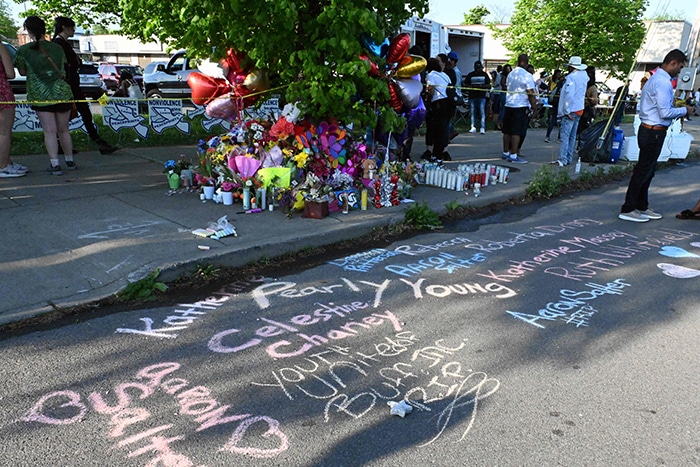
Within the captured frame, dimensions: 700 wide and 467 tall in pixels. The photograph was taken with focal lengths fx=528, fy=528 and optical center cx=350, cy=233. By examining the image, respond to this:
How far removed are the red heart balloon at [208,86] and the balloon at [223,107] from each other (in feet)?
0.31

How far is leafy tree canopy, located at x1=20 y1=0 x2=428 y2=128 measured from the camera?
552 centimetres

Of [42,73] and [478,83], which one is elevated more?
[478,83]

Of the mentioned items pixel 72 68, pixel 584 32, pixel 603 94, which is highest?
pixel 584 32

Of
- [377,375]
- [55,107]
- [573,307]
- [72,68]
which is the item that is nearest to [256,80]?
[55,107]

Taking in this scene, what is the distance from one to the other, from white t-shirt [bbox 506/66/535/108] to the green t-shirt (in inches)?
282

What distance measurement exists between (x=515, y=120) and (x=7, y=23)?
69.9 m

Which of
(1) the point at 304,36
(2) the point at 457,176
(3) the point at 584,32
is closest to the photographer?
(1) the point at 304,36

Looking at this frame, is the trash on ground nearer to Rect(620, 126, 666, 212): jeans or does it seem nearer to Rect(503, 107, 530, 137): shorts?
Rect(620, 126, 666, 212): jeans

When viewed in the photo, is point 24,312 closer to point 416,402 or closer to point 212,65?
point 416,402

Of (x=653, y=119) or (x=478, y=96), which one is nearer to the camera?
(x=653, y=119)

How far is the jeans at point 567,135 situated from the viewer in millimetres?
9672

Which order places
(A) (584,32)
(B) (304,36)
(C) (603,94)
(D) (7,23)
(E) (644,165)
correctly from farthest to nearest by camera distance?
1. (D) (7,23)
2. (C) (603,94)
3. (A) (584,32)
4. (E) (644,165)
5. (B) (304,36)

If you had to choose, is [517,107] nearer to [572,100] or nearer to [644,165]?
[572,100]

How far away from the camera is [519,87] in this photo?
31.0 feet
